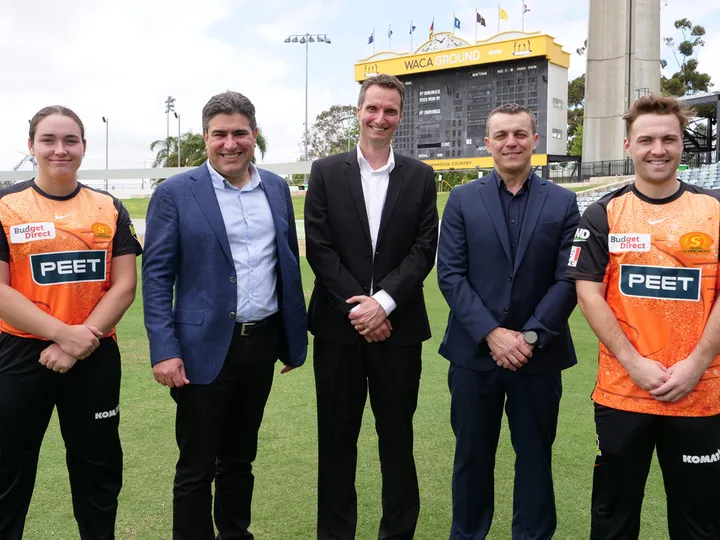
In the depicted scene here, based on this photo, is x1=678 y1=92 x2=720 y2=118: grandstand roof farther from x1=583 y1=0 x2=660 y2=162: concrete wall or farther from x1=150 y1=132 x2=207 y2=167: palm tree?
x1=150 y1=132 x2=207 y2=167: palm tree

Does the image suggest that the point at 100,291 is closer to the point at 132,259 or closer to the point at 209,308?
the point at 132,259

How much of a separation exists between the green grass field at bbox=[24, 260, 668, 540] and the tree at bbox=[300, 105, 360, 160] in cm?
4621

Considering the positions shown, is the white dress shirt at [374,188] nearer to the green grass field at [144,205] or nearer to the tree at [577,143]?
the green grass field at [144,205]

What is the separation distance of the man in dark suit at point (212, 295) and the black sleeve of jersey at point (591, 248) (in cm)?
124

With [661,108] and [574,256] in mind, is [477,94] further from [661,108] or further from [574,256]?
[574,256]

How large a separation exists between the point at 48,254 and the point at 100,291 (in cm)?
25

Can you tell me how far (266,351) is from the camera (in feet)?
8.94

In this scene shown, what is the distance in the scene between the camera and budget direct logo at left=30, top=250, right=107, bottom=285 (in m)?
2.43

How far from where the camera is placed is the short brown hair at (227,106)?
8.51 ft

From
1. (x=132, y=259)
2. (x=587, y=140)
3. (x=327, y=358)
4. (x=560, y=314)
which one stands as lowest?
(x=327, y=358)

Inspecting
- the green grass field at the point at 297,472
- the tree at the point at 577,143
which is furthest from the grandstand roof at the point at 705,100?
A: the green grass field at the point at 297,472

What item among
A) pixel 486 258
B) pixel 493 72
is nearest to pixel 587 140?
pixel 493 72

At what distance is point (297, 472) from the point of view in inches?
142

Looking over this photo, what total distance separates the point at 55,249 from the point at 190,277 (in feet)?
1.77
